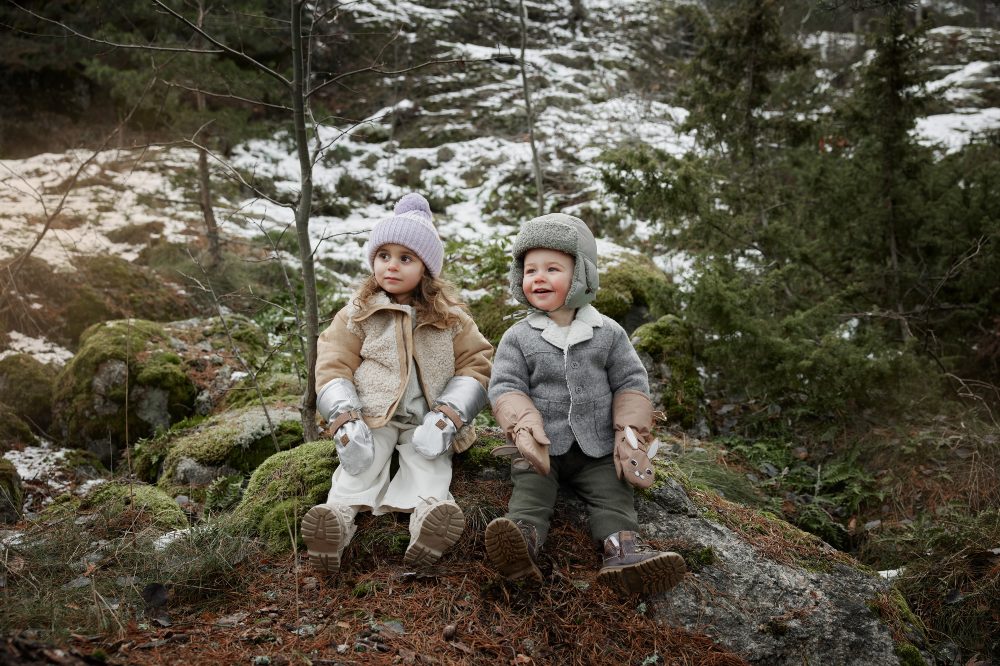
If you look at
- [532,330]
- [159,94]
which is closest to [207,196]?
[159,94]

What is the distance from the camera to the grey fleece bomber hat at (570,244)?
3.12 metres

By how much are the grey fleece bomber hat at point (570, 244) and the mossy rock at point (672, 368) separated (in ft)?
8.02

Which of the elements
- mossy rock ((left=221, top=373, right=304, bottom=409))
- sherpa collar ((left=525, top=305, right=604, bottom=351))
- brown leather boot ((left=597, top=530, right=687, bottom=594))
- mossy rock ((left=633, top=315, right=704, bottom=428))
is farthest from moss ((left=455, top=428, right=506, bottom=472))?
mossy rock ((left=221, top=373, right=304, bottom=409))

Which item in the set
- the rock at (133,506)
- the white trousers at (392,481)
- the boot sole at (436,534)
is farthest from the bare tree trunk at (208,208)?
the boot sole at (436,534)

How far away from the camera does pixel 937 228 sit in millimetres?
5719

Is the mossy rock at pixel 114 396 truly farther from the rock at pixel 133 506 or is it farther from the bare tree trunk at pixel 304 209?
the bare tree trunk at pixel 304 209

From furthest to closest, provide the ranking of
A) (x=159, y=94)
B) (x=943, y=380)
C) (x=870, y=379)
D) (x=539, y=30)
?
(x=539, y=30) → (x=159, y=94) → (x=943, y=380) → (x=870, y=379)

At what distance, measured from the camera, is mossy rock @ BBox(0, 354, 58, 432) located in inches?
221

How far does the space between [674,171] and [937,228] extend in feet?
8.88

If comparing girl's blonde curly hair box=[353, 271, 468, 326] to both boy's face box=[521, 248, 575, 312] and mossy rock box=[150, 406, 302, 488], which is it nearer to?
boy's face box=[521, 248, 575, 312]

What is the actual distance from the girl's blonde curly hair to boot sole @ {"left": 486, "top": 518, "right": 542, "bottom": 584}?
1268mm

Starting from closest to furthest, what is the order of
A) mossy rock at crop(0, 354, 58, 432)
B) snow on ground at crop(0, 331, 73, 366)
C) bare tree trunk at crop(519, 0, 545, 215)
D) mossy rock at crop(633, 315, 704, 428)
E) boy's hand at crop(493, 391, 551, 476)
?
boy's hand at crop(493, 391, 551, 476) < mossy rock at crop(633, 315, 704, 428) < mossy rock at crop(0, 354, 58, 432) < snow on ground at crop(0, 331, 73, 366) < bare tree trunk at crop(519, 0, 545, 215)

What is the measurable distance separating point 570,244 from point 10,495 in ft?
13.4

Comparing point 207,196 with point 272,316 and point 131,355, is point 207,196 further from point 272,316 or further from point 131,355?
point 131,355
